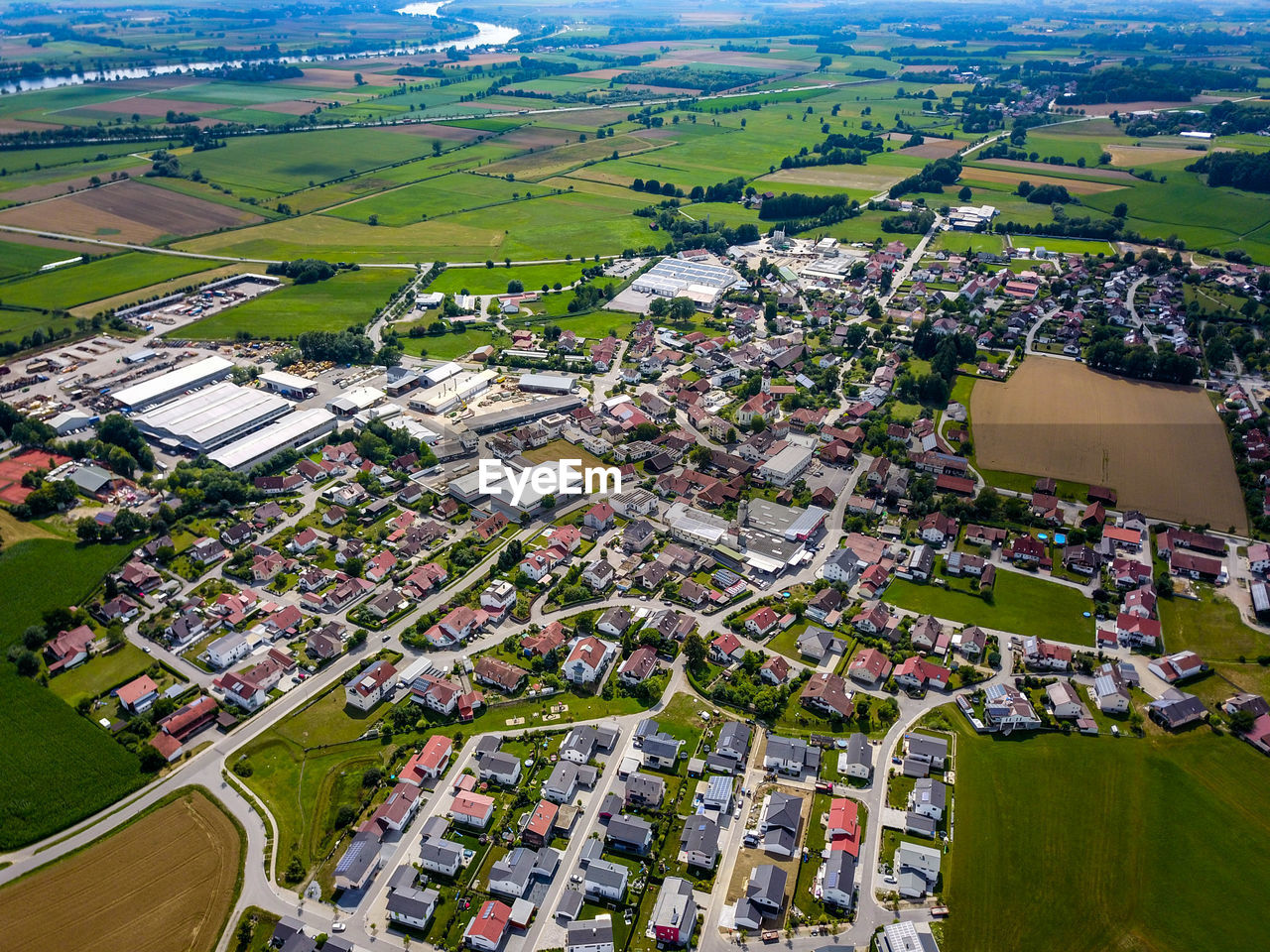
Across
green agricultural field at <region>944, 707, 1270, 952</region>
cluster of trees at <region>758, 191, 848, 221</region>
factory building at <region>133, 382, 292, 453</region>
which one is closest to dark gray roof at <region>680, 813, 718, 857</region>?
green agricultural field at <region>944, 707, 1270, 952</region>

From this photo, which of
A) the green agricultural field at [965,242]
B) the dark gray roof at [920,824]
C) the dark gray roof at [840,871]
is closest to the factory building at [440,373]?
the dark gray roof at [840,871]

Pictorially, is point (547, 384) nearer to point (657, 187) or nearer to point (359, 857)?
point (359, 857)

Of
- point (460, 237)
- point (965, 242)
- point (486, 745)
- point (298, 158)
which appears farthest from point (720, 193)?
point (486, 745)

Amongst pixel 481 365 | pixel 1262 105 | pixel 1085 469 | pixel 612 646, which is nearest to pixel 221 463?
pixel 481 365

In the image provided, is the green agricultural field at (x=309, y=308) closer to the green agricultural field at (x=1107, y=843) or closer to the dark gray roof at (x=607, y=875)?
the dark gray roof at (x=607, y=875)

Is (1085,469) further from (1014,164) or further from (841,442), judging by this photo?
(1014,164)

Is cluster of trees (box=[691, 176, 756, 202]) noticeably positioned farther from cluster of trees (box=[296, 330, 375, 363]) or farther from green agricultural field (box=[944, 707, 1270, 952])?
green agricultural field (box=[944, 707, 1270, 952])
